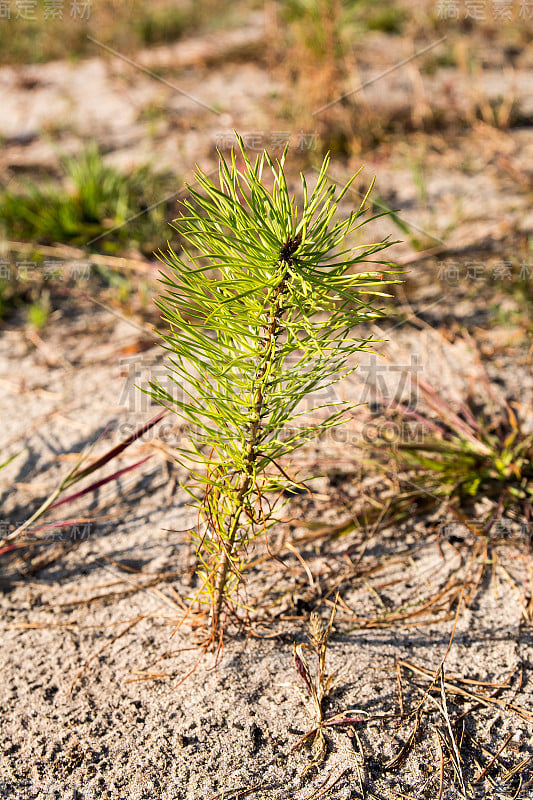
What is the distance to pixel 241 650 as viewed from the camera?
4.90ft

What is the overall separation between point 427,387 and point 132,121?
2.80m

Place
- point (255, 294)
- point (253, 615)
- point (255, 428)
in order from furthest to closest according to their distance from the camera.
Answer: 1. point (253, 615)
2. point (255, 428)
3. point (255, 294)

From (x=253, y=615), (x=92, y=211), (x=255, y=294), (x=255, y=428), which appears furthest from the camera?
(x=92, y=211)

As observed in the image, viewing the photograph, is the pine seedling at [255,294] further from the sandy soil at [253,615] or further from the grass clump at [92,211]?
the grass clump at [92,211]

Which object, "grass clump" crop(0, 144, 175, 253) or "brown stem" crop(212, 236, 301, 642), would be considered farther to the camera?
"grass clump" crop(0, 144, 175, 253)

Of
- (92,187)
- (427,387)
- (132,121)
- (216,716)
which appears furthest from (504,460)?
(132,121)

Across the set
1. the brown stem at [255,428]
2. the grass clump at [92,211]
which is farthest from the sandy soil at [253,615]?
the grass clump at [92,211]

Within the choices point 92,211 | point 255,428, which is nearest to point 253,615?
point 255,428

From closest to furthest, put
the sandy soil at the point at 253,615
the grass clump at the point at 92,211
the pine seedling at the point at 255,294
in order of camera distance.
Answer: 1. the pine seedling at the point at 255,294
2. the sandy soil at the point at 253,615
3. the grass clump at the point at 92,211

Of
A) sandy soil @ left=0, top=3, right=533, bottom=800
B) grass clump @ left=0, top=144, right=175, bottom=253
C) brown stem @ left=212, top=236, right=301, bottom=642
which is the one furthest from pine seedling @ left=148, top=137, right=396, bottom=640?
grass clump @ left=0, top=144, right=175, bottom=253

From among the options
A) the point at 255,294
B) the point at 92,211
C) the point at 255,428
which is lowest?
the point at 255,428

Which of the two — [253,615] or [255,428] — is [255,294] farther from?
[253,615]

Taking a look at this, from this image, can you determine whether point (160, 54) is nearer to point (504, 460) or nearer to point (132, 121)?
point (132, 121)

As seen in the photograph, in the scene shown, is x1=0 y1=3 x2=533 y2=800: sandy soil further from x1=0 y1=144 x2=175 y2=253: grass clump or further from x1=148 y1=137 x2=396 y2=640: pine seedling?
x1=0 y1=144 x2=175 y2=253: grass clump
